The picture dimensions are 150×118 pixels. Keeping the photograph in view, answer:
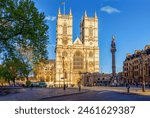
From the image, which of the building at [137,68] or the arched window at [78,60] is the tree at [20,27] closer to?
the building at [137,68]

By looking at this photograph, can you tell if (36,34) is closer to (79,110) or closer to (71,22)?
(79,110)

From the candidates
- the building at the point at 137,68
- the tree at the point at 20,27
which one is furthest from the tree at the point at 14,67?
the building at the point at 137,68

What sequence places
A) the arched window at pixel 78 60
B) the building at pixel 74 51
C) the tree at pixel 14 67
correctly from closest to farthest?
the tree at pixel 14 67, the building at pixel 74 51, the arched window at pixel 78 60

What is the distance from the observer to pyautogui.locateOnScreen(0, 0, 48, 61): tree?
32219mm

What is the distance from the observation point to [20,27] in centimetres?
3272

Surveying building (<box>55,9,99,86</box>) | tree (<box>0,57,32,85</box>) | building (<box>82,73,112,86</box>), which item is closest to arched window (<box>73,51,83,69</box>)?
building (<box>55,9,99,86</box>)

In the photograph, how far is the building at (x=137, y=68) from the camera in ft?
324

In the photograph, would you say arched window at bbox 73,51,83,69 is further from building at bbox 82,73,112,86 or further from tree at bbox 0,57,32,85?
tree at bbox 0,57,32,85

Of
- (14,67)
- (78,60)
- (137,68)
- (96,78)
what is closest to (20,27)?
(14,67)

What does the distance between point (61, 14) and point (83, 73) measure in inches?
1226

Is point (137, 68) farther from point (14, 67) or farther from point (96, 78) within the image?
point (14, 67)

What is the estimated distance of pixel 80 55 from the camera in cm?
14612

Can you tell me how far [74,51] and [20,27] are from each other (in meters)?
114

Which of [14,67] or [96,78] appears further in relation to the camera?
[96,78]
